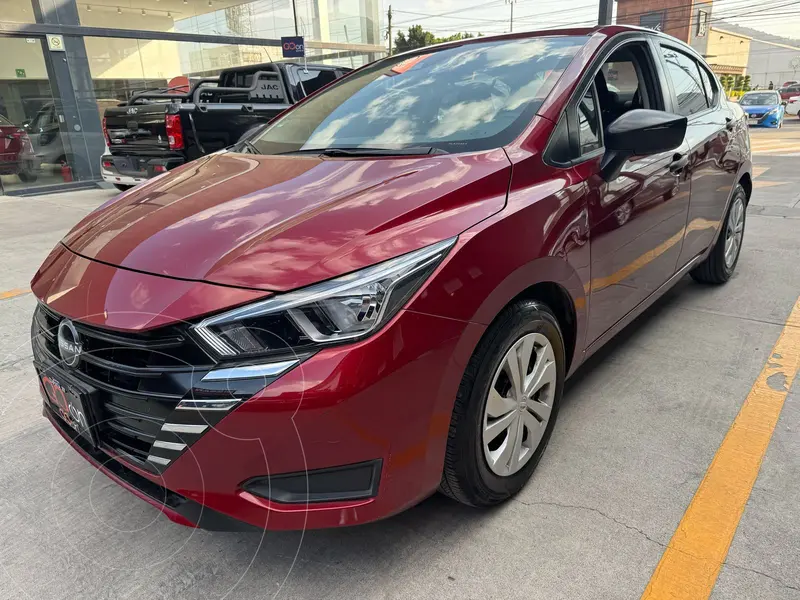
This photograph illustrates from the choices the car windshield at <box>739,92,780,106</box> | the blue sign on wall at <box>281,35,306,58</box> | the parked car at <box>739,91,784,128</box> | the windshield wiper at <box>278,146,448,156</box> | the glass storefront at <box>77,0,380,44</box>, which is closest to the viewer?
the windshield wiper at <box>278,146,448,156</box>

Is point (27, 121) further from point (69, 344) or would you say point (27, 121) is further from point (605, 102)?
point (605, 102)

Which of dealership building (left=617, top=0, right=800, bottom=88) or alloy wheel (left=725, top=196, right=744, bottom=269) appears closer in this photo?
alloy wheel (left=725, top=196, right=744, bottom=269)

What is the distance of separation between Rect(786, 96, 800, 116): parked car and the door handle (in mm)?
32582

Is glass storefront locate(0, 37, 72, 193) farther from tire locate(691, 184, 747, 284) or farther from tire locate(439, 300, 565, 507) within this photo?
tire locate(439, 300, 565, 507)

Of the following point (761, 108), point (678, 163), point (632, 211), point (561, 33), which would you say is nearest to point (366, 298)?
point (632, 211)

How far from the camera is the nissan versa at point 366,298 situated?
4.97ft

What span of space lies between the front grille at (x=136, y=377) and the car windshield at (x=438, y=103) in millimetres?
1199

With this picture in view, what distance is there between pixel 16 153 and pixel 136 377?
11.4 m

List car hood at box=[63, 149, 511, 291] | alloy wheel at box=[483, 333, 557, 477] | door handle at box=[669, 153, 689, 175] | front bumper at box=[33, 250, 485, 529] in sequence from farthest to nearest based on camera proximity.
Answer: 1. door handle at box=[669, 153, 689, 175]
2. alloy wheel at box=[483, 333, 557, 477]
3. car hood at box=[63, 149, 511, 291]
4. front bumper at box=[33, 250, 485, 529]

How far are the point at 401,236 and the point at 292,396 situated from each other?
0.53 metres

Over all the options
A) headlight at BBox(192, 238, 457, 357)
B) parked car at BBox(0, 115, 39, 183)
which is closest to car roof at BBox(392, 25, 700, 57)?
headlight at BBox(192, 238, 457, 357)

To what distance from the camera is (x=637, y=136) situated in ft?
7.70

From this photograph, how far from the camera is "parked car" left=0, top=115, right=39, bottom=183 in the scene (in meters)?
10.5

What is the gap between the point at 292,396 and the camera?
1467 millimetres
